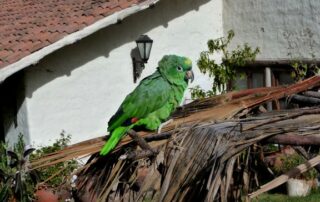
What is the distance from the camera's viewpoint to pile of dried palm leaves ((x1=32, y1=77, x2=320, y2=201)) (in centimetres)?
314

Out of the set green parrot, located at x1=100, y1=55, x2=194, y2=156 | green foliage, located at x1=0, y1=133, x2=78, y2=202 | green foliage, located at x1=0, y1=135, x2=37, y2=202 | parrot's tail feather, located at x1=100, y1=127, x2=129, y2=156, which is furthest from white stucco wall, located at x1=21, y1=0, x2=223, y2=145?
parrot's tail feather, located at x1=100, y1=127, x2=129, y2=156

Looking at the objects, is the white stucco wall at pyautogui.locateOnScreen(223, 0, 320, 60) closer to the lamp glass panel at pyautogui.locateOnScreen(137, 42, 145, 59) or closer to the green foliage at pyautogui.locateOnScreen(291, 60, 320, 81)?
the green foliage at pyautogui.locateOnScreen(291, 60, 320, 81)

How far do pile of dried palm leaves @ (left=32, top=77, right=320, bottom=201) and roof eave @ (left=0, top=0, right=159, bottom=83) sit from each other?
4196mm

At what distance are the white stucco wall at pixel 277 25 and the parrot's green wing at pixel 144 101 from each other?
5.62 meters

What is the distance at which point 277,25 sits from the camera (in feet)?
33.7

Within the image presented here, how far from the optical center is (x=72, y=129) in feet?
31.3

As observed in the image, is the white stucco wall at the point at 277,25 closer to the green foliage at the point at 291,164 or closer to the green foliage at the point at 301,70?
the green foliage at the point at 301,70

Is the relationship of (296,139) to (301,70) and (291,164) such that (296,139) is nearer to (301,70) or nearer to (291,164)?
(291,164)

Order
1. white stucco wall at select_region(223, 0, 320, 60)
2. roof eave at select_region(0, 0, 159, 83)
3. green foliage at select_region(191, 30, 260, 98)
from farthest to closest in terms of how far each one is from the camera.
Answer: green foliage at select_region(191, 30, 260, 98), white stucco wall at select_region(223, 0, 320, 60), roof eave at select_region(0, 0, 159, 83)

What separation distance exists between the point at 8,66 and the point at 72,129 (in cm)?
188

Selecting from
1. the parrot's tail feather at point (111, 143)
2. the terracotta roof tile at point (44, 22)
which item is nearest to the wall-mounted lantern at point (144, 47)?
the terracotta roof tile at point (44, 22)

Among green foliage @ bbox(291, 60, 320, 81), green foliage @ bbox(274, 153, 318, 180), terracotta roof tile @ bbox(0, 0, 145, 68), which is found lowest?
green foliage @ bbox(274, 153, 318, 180)

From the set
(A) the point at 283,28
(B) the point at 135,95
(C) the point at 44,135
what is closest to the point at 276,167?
(A) the point at 283,28

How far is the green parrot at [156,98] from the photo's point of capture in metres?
4.51
